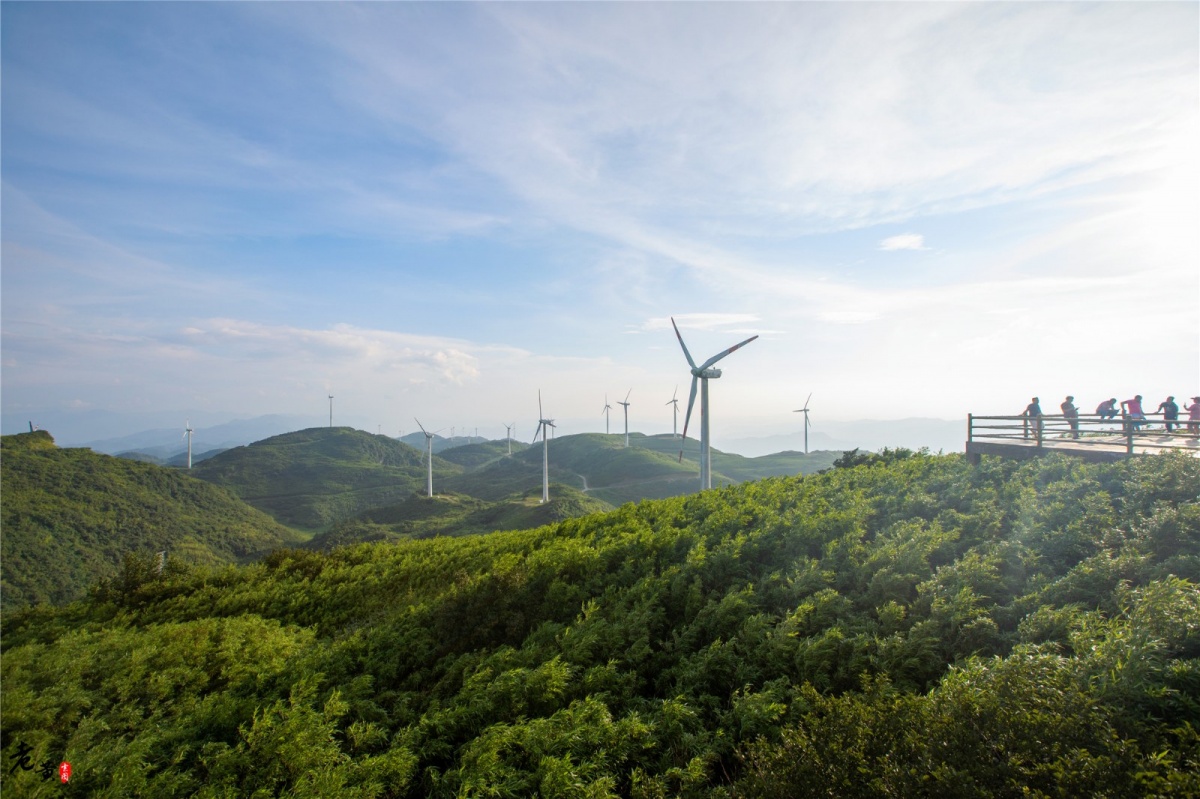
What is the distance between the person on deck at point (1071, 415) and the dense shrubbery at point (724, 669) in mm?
5238

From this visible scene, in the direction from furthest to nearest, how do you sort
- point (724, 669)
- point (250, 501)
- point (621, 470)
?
point (250, 501)
point (621, 470)
point (724, 669)

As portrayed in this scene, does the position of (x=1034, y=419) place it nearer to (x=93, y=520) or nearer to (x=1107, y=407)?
(x=1107, y=407)

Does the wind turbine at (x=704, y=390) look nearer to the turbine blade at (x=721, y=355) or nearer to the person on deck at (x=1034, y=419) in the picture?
the turbine blade at (x=721, y=355)

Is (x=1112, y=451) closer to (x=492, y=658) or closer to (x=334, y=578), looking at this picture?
(x=492, y=658)

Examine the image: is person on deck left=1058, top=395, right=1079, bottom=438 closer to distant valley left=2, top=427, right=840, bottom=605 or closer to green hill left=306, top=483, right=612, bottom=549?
distant valley left=2, top=427, right=840, bottom=605

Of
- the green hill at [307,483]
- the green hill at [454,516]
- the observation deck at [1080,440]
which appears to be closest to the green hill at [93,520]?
the green hill at [454,516]

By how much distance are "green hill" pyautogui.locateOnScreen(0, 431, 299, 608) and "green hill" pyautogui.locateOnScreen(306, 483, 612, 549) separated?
17.4 meters

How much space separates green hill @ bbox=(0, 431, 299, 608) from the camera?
71688mm

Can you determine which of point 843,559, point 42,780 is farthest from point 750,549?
point 42,780

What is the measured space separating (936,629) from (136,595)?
2466cm

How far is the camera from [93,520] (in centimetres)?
8619

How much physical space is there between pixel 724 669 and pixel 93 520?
112150 mm

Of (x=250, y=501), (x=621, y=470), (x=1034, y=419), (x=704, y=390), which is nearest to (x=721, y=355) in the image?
(x=704, y=390)

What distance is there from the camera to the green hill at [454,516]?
251ft
